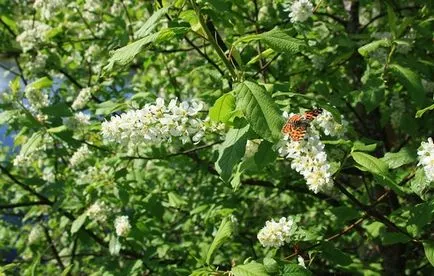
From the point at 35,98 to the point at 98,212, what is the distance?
92 cm

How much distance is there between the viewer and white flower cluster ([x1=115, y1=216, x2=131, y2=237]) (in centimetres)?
350

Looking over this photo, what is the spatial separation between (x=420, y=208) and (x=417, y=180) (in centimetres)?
12

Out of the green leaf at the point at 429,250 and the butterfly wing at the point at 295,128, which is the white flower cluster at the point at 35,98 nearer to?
the butterfly wing at the point at 295,128

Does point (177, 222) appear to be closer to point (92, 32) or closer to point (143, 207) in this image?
point (143, 207)

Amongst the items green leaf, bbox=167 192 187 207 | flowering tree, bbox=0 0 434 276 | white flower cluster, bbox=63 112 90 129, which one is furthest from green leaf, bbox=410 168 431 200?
white flower cluster, bbox=63 112 90 129

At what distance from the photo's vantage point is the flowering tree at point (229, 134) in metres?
2.00

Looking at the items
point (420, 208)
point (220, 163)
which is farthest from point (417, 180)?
point (220, 163)

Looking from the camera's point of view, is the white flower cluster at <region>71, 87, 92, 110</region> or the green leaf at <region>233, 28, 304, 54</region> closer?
the green leaf at <region>233, 28, 304, 54</region>

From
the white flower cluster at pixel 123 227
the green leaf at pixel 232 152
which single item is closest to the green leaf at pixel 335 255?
the green leaf at pixel 232 152

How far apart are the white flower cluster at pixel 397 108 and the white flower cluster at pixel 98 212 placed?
2168mm

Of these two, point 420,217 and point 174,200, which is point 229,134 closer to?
point 420,217

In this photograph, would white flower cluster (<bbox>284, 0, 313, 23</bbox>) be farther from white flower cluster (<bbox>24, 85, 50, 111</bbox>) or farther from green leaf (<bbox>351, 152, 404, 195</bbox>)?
white flower cluster (<bbox>24, 85, 50, 111</bbox>)

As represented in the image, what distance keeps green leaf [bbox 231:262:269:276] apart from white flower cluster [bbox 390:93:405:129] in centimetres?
192

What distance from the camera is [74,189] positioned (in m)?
4.00
